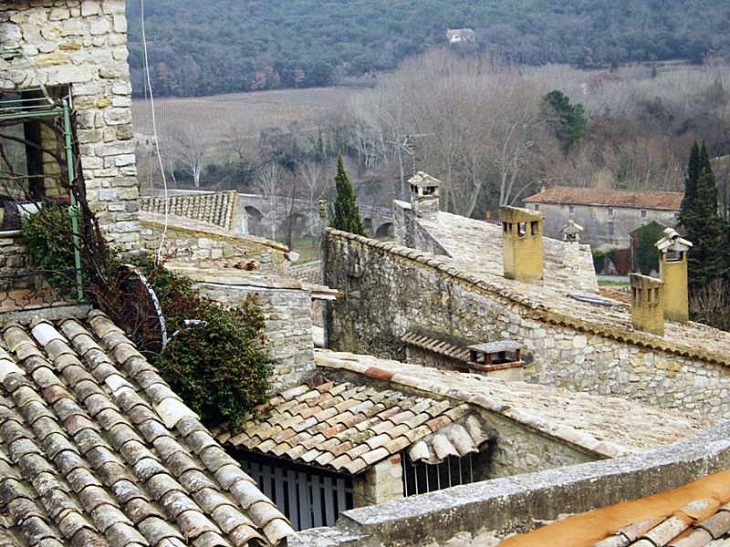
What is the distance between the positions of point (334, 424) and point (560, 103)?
65.5 meters

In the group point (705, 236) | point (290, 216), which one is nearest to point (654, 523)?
point (705, 236)

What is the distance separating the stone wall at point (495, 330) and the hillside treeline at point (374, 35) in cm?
7730

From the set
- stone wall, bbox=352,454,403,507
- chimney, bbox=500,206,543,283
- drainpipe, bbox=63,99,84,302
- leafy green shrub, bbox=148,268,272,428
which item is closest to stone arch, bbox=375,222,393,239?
chimney, bbox=500,206,543,283

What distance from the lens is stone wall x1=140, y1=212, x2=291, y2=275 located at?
42.9 feet

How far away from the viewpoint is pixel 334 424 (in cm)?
952

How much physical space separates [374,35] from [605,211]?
226ft

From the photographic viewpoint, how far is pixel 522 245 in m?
18.7

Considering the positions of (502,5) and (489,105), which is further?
(502,5)

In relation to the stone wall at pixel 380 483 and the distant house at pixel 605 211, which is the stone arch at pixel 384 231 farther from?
the stone wall at pixel 380 483

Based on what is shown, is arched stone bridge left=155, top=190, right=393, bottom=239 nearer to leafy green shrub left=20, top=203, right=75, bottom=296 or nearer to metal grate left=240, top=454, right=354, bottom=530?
metal grate left=240, top=454, right=354, bottom=530

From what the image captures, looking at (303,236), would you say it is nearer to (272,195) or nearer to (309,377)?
(272,195)

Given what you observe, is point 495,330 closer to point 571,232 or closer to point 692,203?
point 571,232

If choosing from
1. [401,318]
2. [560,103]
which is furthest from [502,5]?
[401,318]

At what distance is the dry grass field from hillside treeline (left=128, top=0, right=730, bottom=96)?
2.70 metres
